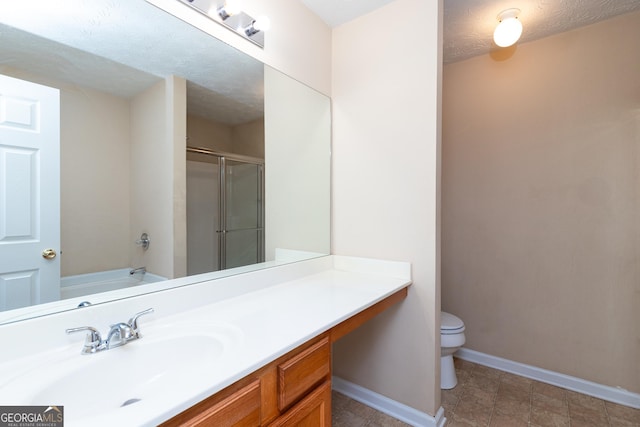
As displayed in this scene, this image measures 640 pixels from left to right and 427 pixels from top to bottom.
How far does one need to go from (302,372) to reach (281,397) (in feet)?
0.32

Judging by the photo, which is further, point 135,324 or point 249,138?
point 249,138

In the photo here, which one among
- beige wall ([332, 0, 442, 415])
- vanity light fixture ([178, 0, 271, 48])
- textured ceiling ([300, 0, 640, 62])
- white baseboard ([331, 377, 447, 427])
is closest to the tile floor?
white baseboard ([331, 377, 447, 427])

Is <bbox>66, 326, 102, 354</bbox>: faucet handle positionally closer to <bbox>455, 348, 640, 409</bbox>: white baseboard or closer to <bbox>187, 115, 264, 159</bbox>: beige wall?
<bbox>187, 115, 264, 159</bbox>: beige wall

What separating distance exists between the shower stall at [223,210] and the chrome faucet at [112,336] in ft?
1.06

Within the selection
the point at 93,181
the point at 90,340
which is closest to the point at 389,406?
the point at 90,340

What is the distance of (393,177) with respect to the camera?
1637 millimetres

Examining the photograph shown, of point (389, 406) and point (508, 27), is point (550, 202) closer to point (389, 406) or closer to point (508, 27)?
point (508, 27)

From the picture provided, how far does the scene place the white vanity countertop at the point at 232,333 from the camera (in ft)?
1.95

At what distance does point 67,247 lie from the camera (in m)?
0.91

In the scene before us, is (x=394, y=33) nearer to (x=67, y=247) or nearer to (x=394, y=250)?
(x=394, y=250)

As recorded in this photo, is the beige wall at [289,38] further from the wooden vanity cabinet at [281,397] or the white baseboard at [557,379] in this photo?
the white baseboard at [557,379]

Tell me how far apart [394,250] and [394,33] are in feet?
4.08

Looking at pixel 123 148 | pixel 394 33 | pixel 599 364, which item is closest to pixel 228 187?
pixel 123 148

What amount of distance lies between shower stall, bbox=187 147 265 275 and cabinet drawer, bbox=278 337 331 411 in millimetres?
600
